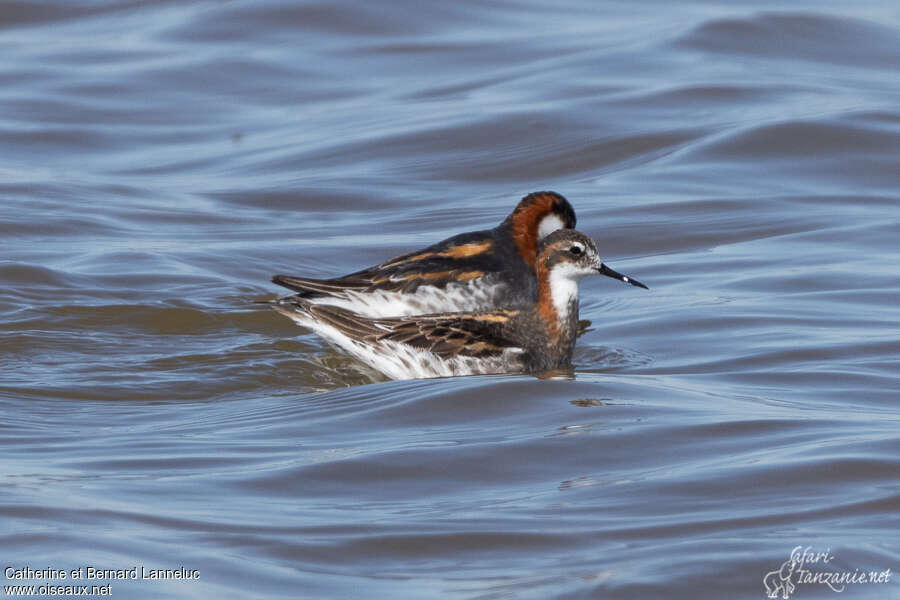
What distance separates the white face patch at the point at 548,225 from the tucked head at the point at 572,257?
193cm

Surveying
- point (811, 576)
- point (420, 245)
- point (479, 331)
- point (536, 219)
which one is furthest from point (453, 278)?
point (811, 576)

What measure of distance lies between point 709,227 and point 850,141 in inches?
131

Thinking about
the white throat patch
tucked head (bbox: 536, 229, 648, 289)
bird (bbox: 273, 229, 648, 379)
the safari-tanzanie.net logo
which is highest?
tucked head (bbox: 536, 229, 648, 289)

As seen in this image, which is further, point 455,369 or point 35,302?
point 35,302

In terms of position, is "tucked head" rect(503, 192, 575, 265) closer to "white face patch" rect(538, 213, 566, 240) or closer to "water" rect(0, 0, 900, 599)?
"white face patch" rect(538, 213, 566, 240)

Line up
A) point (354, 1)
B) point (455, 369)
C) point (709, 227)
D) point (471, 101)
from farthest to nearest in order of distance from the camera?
point (354, 1), point (471, 101), point (709, 227), point (455, 369)

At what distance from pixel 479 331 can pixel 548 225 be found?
8.77 feet

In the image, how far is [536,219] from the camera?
1253 centimetres

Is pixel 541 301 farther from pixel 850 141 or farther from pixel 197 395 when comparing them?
pixel 850 141

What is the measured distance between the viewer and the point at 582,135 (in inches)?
681

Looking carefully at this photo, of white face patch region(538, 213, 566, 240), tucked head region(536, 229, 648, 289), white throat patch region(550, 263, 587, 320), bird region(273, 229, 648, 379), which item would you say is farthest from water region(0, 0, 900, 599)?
white face patch region(538, 213, 566, 240)

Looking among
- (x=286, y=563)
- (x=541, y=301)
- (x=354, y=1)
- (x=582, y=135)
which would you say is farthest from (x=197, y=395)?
(x=354, y=1)

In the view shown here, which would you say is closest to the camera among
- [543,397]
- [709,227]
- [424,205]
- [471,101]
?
[543,397]

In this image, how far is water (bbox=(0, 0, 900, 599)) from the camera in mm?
6555
